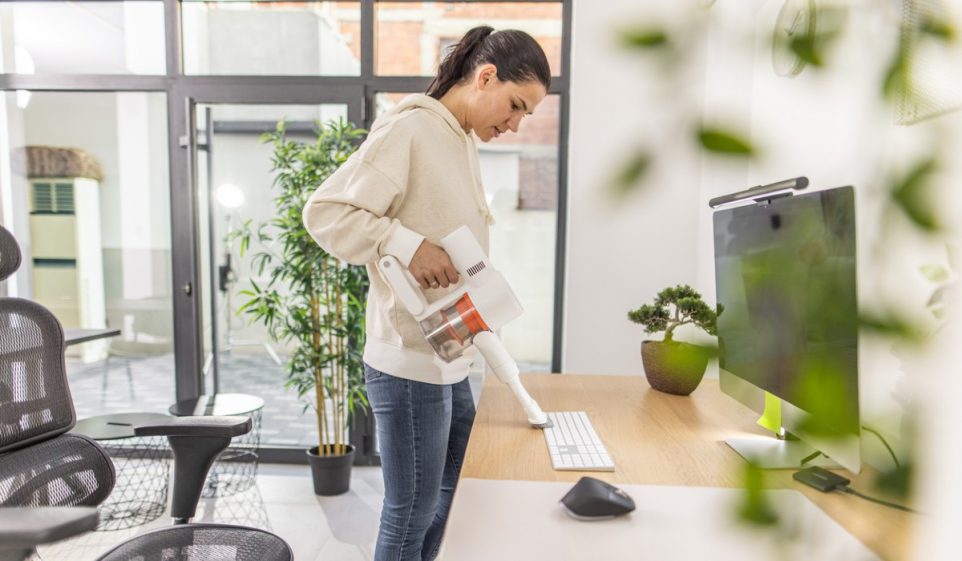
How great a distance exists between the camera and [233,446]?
3168 mm

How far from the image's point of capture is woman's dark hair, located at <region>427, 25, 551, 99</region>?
1.39 m

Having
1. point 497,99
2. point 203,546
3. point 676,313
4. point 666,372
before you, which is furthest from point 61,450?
point 676,313

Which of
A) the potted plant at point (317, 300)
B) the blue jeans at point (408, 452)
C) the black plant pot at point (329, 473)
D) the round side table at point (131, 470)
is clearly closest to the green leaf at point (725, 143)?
the blue jeans at point (408, 452)

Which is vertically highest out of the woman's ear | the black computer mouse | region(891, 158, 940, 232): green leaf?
the woman's ear

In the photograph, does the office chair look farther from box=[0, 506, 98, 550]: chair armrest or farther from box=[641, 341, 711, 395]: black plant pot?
box=[641, 341, 711, 395]: black plant pot

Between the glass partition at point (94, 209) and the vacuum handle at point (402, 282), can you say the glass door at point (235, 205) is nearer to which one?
the glass partition at point (94, 209)

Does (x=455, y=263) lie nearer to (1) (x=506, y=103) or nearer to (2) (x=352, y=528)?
(1) (x=506, y=103)

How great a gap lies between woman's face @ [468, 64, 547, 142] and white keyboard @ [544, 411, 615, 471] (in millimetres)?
704

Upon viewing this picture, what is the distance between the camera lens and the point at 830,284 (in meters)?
0.25

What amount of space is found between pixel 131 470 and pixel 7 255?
204 centimetres

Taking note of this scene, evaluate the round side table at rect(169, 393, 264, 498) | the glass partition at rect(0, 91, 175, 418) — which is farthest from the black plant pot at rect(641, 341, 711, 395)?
the glass partition at rect(0, 91, 175, 418)

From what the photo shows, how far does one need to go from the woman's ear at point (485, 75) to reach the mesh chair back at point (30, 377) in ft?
3.79

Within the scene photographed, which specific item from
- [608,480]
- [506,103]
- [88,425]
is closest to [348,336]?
[88,425]

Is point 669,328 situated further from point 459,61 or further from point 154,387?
point 154,387
